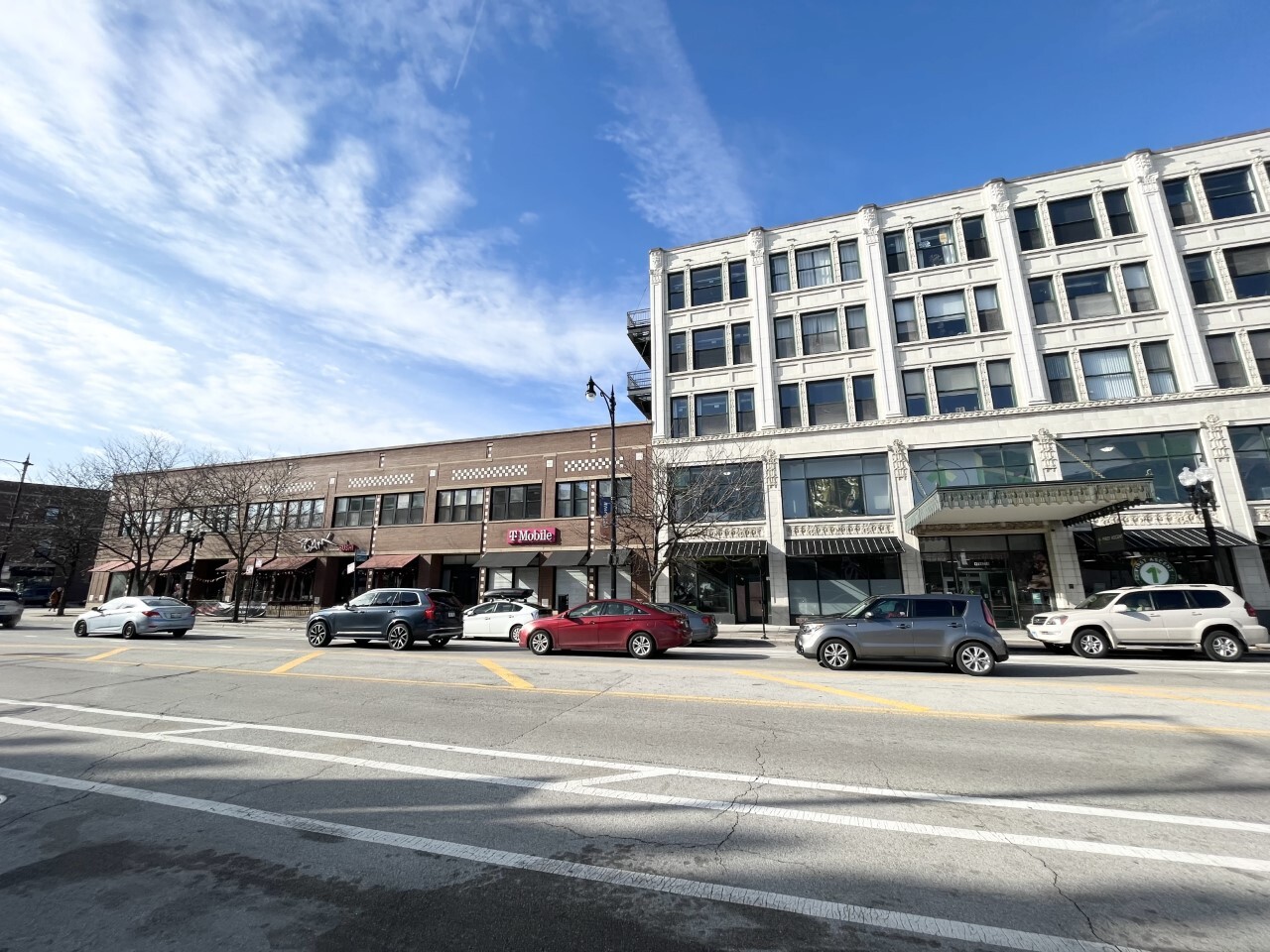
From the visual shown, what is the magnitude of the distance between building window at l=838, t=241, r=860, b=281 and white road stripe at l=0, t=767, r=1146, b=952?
96.7ft

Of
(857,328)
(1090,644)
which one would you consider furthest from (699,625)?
(857,328)

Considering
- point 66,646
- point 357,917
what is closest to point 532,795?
point 357,917

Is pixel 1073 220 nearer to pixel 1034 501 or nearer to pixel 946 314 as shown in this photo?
pixel 946 314

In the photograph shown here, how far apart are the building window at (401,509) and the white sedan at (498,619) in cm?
1403

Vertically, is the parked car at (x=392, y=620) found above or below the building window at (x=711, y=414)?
below

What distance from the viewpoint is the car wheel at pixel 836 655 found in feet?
39.7

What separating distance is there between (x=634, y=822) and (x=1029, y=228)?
3188 cm

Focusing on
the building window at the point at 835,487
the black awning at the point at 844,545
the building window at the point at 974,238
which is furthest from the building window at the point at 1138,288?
the black awning at the point at 844,545

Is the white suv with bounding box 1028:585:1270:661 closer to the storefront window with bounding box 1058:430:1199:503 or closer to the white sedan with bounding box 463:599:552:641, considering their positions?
the storefront window with bounding box 1058:430:1199:503

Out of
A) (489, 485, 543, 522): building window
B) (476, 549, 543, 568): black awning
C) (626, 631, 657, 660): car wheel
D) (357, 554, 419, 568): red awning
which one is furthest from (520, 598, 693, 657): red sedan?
(357, 554, 419, 568): red awning

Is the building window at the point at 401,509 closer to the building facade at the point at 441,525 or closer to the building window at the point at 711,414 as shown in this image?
the building facade at the point at 441,525

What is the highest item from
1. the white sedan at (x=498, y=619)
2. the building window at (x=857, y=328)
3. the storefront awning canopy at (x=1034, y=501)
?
the building window at (x=857, y=328)

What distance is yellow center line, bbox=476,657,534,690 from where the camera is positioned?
979 cm

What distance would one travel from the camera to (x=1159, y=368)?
2331 centimetres
